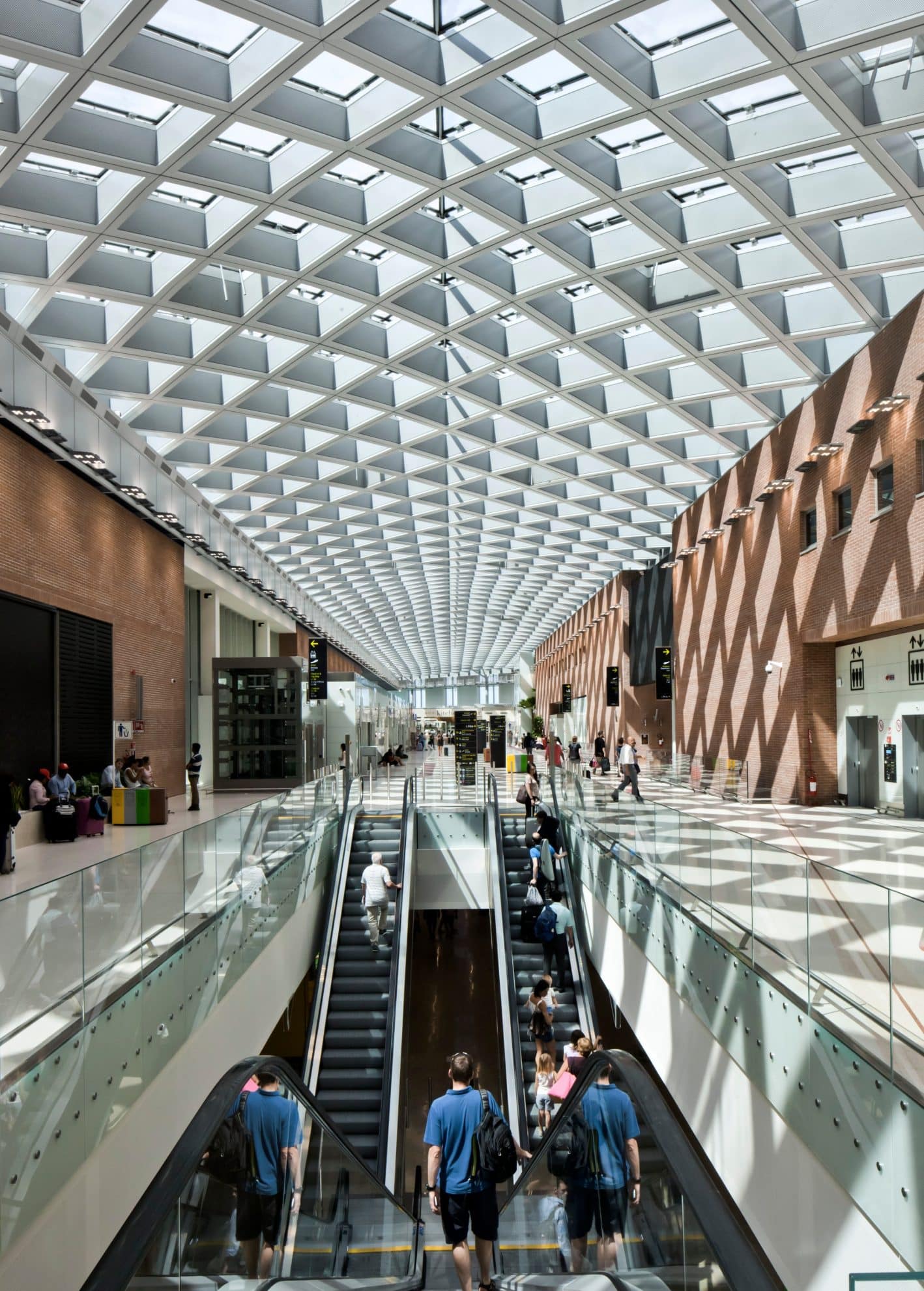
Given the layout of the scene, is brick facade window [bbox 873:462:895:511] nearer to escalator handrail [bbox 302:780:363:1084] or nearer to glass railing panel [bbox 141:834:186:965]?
escalator handrail [bbox 302:780:363:1084]

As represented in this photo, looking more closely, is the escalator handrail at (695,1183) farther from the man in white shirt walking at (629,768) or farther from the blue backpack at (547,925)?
the man in white shirt walking at (629,768)

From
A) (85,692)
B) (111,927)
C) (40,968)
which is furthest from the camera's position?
(85,692)

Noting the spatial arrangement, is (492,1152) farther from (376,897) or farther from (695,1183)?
(376,897)

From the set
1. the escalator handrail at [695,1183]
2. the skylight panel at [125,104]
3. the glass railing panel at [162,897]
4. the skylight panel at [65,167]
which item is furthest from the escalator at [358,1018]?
the skylight panel at [65,167]

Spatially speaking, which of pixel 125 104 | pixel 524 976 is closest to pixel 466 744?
pixel 524 976

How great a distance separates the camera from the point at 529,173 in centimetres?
1271

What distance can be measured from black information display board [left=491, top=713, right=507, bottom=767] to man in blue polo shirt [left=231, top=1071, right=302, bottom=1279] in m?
27.9

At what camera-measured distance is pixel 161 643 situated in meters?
23.0

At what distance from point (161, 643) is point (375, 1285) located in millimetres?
19473

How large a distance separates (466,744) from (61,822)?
13.7 metres

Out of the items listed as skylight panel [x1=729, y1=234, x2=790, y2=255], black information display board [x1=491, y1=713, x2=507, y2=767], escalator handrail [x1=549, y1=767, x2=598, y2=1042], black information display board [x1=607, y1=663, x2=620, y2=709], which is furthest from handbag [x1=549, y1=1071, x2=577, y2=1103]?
black information display board [x1=607, y1=663, x2=620, y2=709]

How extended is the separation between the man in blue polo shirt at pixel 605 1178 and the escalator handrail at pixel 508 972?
7.37 metres

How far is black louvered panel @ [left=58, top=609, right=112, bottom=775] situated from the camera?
1677cm

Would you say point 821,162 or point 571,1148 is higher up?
point 821,162
